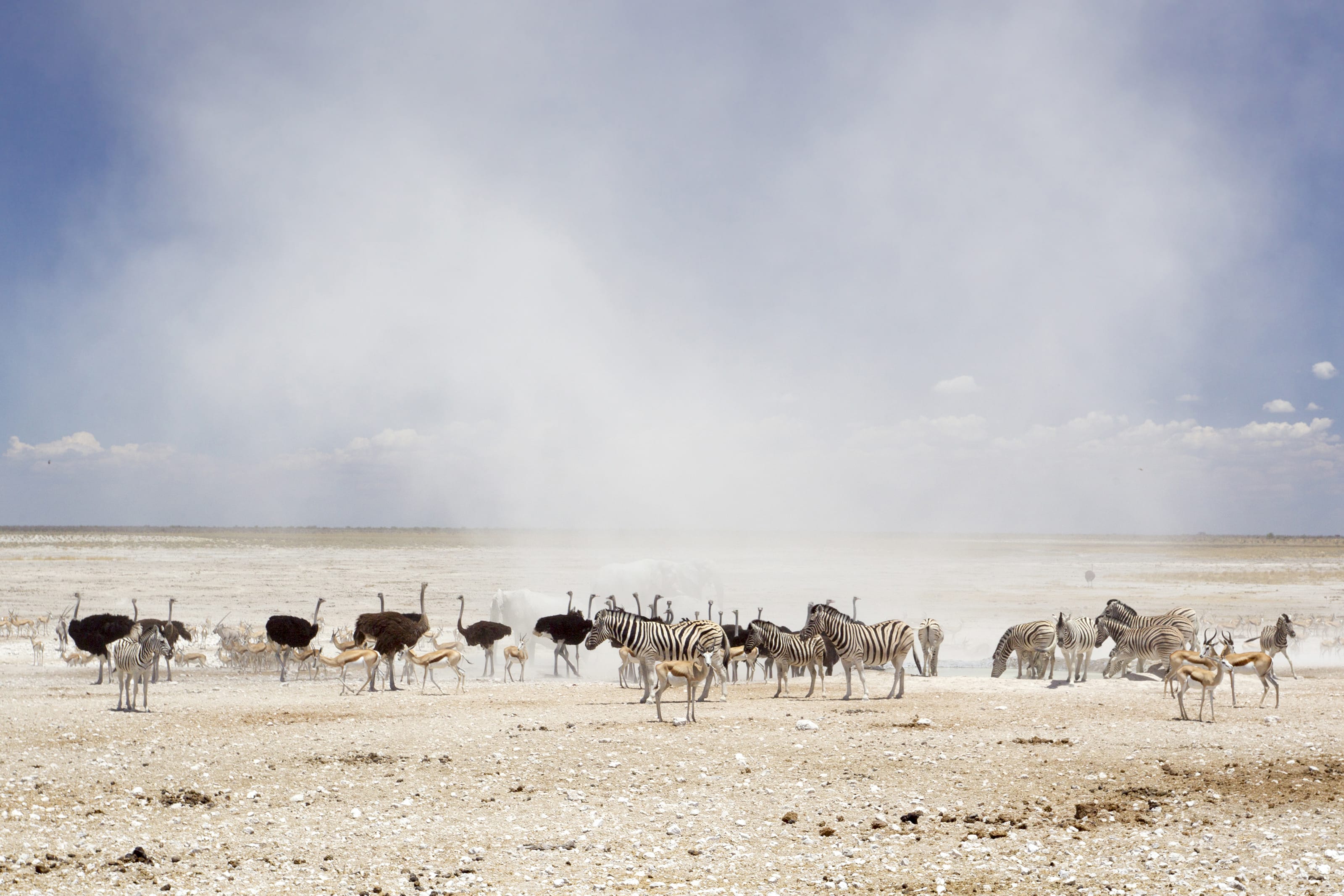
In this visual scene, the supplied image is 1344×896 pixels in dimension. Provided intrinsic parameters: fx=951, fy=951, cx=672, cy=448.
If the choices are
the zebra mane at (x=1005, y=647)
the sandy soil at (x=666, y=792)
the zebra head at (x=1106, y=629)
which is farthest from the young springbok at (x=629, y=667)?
the zebra head at (x=1106, y=629)

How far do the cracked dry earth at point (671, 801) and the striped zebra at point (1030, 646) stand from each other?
4991 millimetres

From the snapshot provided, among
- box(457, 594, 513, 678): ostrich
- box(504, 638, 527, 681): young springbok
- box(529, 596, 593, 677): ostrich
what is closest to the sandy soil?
box(504, 638, 527, 681): young springbok

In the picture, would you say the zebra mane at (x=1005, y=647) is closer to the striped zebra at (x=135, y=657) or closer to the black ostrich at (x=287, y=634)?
the black ostrich at (x=287, y=634)

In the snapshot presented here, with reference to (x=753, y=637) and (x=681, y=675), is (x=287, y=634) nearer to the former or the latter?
(x=753, y=637)

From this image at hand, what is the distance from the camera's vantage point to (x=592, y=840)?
7.43m

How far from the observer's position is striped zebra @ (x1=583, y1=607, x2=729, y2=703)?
14.5 meters

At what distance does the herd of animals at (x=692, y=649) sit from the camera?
43.8 feet

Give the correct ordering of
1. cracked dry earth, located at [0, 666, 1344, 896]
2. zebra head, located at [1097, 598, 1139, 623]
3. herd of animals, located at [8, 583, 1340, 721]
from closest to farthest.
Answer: cracked dry earth, located at [0, 666, 1344, 896]
herd of animals, located at [8, 583, 1340, 721]
zebra head, located at [1097, 598, 1139, 623]

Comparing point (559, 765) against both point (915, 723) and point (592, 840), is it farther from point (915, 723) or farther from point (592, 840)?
point (915, 723)

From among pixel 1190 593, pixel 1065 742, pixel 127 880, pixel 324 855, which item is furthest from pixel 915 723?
pixel 1190 593

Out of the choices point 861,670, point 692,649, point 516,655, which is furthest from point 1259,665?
point 516,655

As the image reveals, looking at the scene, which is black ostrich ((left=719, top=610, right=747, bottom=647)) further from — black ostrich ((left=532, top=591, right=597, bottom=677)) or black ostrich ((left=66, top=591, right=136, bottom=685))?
black ostrich ((left=66, top=591, right=136, bottom=685))

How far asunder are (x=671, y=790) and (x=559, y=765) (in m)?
1.44

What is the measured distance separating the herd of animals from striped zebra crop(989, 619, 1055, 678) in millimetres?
33
